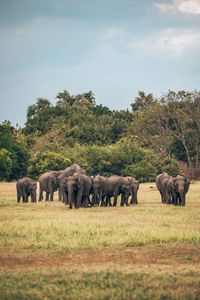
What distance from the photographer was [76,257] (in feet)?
31.1

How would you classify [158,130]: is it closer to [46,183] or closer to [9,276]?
[46,183]

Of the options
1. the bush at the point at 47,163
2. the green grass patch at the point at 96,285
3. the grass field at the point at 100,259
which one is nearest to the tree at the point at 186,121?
the bush at the point at 47,163

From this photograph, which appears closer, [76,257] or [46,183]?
[76,257]

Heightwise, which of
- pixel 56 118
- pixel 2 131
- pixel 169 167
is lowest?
pixel 169 167

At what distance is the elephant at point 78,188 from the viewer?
21438mm

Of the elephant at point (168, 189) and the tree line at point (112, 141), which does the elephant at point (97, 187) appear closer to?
the elephant at point (168, 189)

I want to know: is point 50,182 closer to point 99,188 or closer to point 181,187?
point 99,188

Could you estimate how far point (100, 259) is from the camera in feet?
30.5

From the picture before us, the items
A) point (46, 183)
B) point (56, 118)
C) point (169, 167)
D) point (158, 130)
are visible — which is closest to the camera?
point (46, 183)

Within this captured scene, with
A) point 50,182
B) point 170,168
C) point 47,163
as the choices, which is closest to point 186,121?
point 170,168

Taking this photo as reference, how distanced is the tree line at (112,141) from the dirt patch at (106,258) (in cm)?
3739

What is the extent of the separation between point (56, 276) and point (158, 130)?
60616mm

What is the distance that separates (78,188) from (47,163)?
2583 cm

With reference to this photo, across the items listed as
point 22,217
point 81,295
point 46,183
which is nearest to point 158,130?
point 46,183
